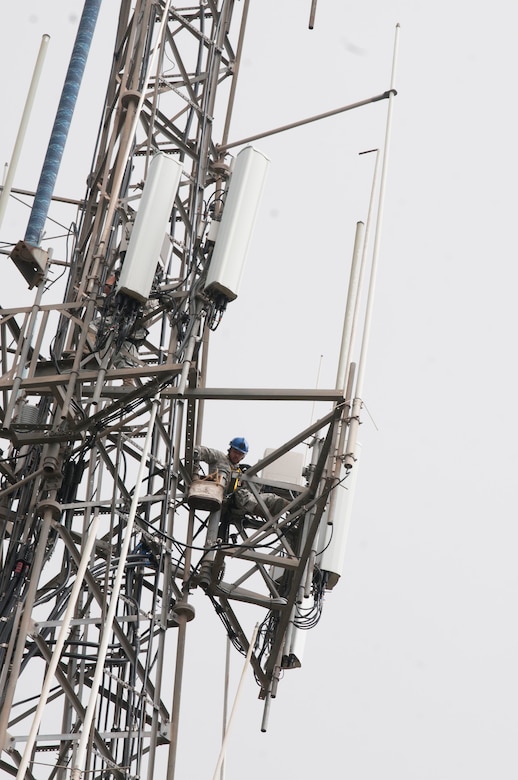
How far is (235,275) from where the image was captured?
14609 mm

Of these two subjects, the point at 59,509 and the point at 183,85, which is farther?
the point at 183,85

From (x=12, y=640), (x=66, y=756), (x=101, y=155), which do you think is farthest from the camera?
(x=101, y=155)

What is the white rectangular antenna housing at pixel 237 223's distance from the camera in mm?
14586

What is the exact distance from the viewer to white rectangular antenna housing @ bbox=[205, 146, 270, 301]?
47.9 ft

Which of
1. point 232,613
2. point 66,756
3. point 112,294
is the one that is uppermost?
point 112,294

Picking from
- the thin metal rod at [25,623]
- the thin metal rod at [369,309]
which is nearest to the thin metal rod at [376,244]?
the thin metal rod at [369,309]

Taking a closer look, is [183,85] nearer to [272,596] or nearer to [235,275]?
[235,275]

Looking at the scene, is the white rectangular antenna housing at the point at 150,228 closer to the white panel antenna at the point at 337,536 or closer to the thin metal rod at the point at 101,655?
the thin metal rod at the point at 101,655

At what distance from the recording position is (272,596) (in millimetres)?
16328

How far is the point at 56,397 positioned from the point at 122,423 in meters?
0.81

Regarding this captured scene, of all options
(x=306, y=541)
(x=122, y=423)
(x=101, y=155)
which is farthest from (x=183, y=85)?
(x=306, y=541)

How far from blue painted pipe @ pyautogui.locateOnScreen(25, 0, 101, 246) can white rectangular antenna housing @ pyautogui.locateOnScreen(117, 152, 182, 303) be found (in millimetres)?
1240

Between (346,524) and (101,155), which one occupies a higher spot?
(101,155)

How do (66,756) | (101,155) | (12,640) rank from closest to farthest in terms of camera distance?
(12,640) → (66,756) → (101,155)
